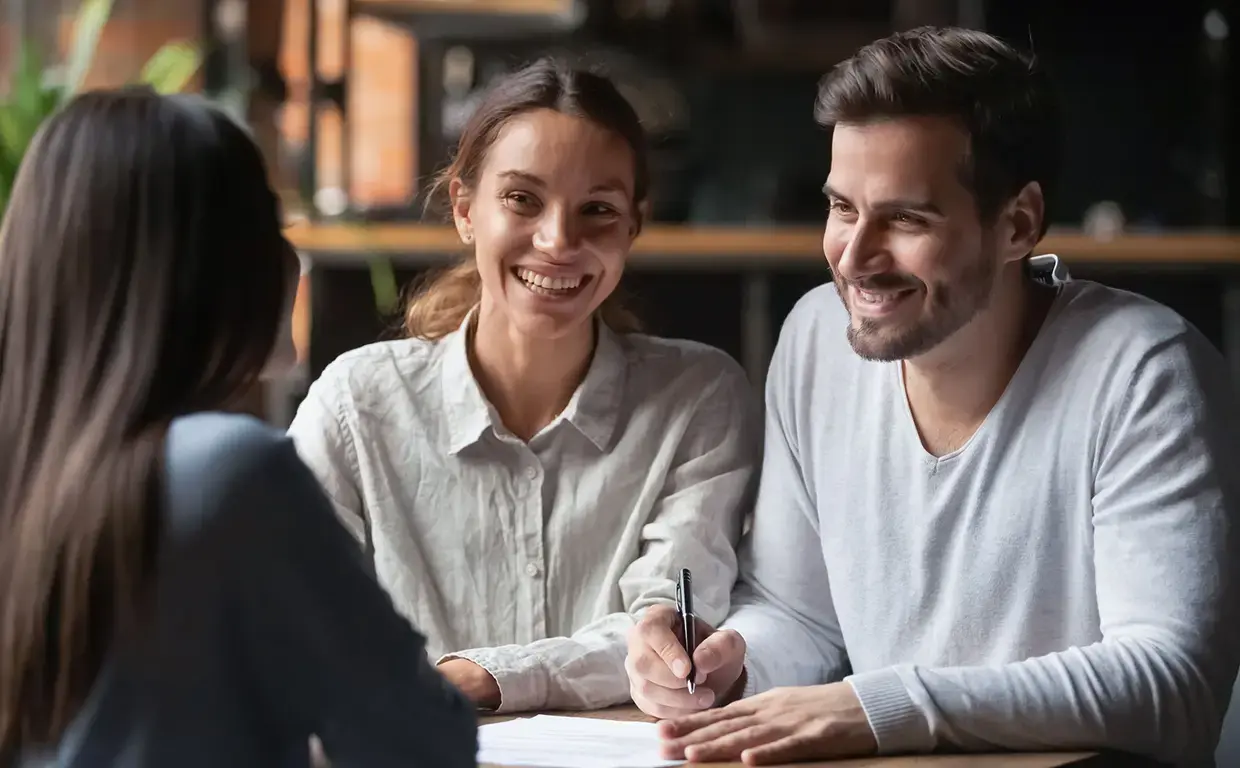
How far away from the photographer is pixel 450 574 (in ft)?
5.82

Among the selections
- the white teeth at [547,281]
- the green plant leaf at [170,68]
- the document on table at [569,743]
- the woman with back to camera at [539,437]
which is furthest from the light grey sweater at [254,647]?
the green plant leaf at [170,68]

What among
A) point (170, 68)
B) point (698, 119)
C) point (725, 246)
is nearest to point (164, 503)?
point (170, 68)

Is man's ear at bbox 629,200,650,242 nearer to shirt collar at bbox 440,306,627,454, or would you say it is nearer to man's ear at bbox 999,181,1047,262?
shirt collar at bbox 440,306,627,454

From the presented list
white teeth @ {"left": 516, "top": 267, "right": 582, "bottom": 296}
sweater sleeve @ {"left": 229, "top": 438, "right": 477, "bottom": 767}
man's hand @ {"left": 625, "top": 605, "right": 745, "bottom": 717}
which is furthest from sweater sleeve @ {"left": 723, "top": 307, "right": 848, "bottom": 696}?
sweater sleeve @ {"left": 229, "top": 438, "right": 477, "bottom": 767}

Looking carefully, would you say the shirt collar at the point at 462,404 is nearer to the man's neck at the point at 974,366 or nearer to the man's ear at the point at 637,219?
the man's ear at the point at 637,219

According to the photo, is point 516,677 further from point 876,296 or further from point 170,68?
point 170,68

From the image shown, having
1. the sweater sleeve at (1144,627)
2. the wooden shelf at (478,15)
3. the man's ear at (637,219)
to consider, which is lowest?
the sweater sleeve at (1144,627)

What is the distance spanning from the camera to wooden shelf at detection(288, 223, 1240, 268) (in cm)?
334

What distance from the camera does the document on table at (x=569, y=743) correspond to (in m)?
1.30

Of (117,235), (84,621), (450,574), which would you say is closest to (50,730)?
(84,621)

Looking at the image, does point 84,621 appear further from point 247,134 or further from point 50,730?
point 247,134

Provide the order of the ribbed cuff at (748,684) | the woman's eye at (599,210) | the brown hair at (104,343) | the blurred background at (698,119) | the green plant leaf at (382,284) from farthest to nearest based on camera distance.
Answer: the blurred background at (698,119) → the green plant leaf at (382,284) → the woman's eye at (599,210) → the ribbed cuff at (748,684) → the brown hair at (104,343)

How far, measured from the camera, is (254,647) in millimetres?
1017

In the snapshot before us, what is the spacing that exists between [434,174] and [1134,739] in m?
1.12
